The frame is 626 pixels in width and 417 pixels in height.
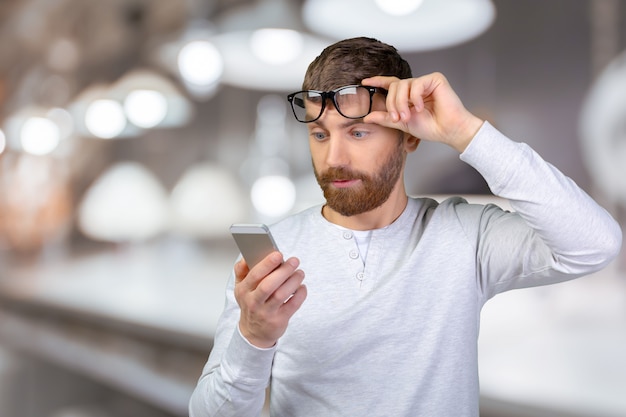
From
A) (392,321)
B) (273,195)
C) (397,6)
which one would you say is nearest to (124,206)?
(273,195)

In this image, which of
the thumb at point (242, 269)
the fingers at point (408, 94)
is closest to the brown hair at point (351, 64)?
the fingers at point (408, 94)

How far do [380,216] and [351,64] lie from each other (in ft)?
0.91

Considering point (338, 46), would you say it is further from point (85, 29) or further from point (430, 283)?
point (85, 29)

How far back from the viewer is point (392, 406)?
109 centimetres

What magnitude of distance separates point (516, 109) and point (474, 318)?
1480mm

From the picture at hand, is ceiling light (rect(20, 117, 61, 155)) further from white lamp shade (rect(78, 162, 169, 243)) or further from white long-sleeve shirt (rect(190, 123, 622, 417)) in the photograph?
white long-sleeve shirt (rect(190, 123, 622, 417))

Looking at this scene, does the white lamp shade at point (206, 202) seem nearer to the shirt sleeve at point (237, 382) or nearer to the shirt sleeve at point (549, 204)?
the shirt sleeve at point (237, 382)

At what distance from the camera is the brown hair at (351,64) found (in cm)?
117

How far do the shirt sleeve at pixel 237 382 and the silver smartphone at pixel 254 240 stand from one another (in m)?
0.13

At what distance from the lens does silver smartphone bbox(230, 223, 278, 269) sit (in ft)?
3.23

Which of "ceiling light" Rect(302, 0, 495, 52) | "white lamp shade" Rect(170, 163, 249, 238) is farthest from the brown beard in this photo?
"white lamp shade" Rect(170, 163, 249, 238)

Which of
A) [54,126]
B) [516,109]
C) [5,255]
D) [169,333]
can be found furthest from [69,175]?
[516,109]

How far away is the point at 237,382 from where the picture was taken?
1.06 m

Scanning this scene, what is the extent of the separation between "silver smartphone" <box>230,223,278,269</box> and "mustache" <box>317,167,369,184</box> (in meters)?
0.20
